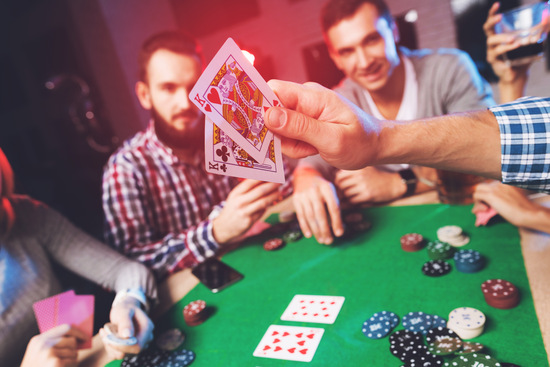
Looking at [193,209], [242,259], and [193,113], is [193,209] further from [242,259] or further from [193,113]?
[242,259]

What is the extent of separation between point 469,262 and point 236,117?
0.82 metres

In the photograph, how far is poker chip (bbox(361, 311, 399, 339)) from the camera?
38.1 inches

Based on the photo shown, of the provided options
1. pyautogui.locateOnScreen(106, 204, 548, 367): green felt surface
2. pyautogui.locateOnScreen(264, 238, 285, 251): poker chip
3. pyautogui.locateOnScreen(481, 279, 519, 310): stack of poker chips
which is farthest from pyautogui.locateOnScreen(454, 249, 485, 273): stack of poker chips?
pyautogui.locateOnScreen(264, 238, 285, 251): poker chip

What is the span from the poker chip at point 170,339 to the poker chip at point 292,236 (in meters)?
0.63

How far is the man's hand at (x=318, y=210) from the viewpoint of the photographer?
5.02ft

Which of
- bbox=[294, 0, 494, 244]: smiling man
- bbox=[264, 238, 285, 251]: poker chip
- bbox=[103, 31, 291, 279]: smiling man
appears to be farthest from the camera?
bbox=[294, 0, 494, 244]: smiling man

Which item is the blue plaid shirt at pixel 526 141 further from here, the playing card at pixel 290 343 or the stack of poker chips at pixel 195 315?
the stack of poker chips at pixel 195 315

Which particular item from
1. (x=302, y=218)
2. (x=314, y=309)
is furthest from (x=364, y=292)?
(x=302, y=218)

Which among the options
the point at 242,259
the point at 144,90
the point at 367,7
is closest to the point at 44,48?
the point at 144,90

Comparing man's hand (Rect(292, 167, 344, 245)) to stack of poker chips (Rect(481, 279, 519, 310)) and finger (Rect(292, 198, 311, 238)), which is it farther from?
stack of poker chips (Rect(481, 279, 519, 310))

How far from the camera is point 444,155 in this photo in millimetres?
1008

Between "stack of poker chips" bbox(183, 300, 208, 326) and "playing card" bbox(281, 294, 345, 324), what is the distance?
290 mm

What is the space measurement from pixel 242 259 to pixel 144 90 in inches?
59.1

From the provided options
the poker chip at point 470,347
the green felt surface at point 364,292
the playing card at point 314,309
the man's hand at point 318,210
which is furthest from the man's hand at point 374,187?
the poker chip at point 470,347
